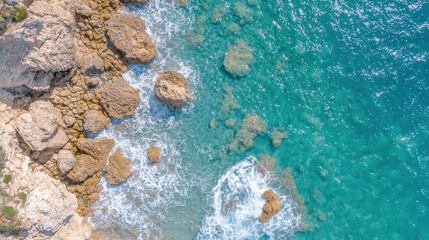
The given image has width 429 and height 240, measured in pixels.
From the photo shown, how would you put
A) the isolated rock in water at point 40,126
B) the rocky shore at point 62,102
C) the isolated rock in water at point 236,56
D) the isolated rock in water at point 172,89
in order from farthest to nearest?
the isolated rock in water at point 236,56
the isolated rock in water at point 172,89
the isolated rock in water at point 40,126
the rocky shore at point 62,102

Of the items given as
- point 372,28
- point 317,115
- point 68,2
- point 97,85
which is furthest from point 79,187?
point 372,28

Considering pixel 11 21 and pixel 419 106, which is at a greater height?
pixel 419 106

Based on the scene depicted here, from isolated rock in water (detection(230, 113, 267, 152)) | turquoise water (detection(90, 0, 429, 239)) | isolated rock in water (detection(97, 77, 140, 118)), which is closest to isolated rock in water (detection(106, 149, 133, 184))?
turquoise water (detection(90, 0, 429, 239))

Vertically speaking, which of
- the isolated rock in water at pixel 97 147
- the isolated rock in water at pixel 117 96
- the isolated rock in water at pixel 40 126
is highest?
the isolated rock in water at pixel 117 96

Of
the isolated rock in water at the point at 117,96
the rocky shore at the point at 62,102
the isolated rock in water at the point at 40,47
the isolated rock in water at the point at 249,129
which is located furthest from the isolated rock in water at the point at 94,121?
the isolated rock in water at the point at 249,129

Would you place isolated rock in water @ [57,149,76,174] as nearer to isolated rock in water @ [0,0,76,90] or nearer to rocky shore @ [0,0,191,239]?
rocky shore @ [0,0,191,239]

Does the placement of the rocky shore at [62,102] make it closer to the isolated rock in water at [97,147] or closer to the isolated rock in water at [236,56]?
the isolated rock in water at [97,147]

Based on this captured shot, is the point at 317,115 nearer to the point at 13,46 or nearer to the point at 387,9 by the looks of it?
the point at 387,9
